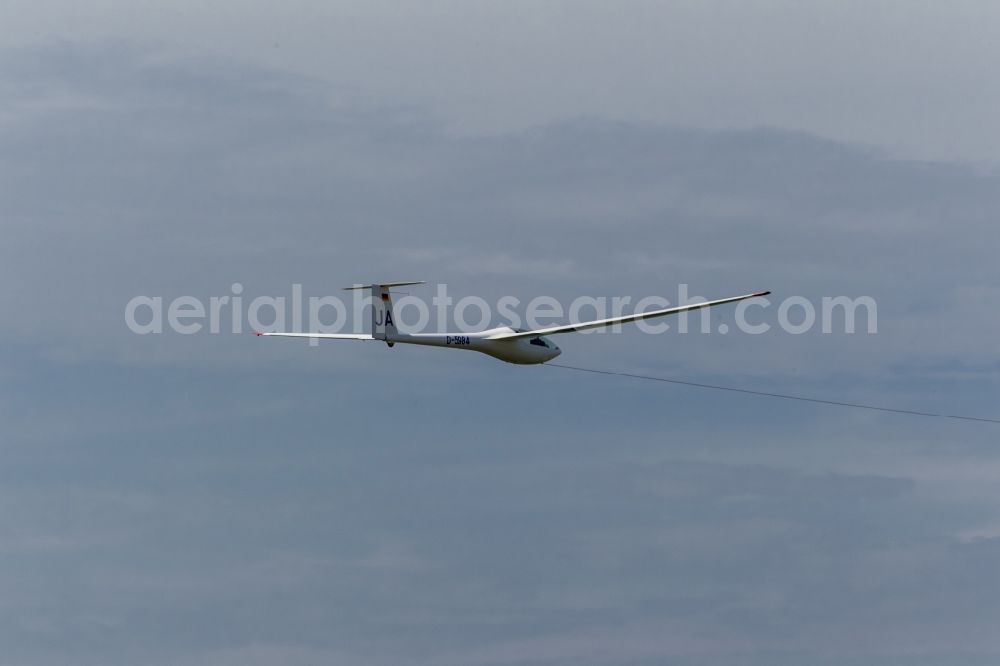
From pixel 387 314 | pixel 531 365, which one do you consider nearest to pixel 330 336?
pixel 387 314

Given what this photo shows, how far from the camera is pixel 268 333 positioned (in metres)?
102

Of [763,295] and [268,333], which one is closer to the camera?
[763,295]

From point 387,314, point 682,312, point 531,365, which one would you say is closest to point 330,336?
point 387,314

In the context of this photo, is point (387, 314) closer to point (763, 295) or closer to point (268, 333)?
point (268, 333)

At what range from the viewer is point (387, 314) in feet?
317

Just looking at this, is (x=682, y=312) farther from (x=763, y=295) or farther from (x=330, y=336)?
(x=330, y=336)

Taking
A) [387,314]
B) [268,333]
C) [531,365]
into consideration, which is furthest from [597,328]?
[268,333]

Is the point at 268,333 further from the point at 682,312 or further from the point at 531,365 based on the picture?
the point at 682,312

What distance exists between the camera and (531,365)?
9825 centimetres

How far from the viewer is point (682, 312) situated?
97.3 meters

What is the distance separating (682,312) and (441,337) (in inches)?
488

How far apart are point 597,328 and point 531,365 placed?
4.04m

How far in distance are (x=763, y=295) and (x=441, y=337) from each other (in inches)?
647

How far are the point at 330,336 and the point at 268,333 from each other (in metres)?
4.30
